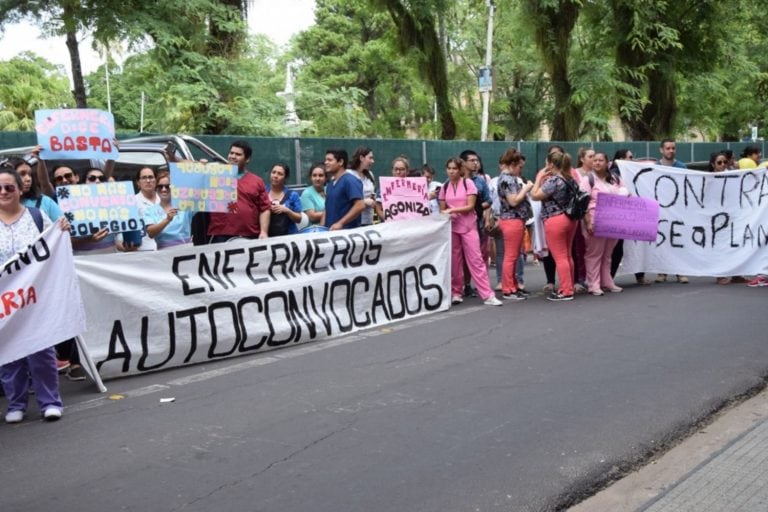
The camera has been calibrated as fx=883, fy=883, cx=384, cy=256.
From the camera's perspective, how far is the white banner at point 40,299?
571cm

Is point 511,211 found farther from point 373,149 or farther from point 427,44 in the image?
point 427,44

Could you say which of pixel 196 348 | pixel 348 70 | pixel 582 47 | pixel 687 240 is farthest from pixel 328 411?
pixel 348 70

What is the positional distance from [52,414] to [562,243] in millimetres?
6252

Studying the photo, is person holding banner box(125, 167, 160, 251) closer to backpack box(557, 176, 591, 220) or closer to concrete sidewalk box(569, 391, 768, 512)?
backpack box(557, 176, 591, 220)

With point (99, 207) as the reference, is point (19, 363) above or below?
below

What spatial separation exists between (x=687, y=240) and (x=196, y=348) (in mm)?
7110

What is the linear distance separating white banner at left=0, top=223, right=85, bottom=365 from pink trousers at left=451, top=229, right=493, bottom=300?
4.98 m

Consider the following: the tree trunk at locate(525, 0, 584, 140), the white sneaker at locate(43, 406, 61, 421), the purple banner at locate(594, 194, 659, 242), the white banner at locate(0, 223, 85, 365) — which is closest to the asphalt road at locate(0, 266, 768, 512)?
the white sneaker at locate(43, 406, 61, 421)

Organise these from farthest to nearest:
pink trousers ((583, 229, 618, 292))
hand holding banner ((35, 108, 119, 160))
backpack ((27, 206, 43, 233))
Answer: pink trousers ((583, 229, 618, 292))
hand holding banner ((35, 108, 119, 160))
backpack ((27, 206, 43, 233))

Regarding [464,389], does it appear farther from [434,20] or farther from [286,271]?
[434,20]

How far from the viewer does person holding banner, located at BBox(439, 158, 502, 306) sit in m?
9.88

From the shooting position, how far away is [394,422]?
17.8 feet

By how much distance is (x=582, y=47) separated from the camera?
2839 centimetres

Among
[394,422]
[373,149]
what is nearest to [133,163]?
[394,422]
